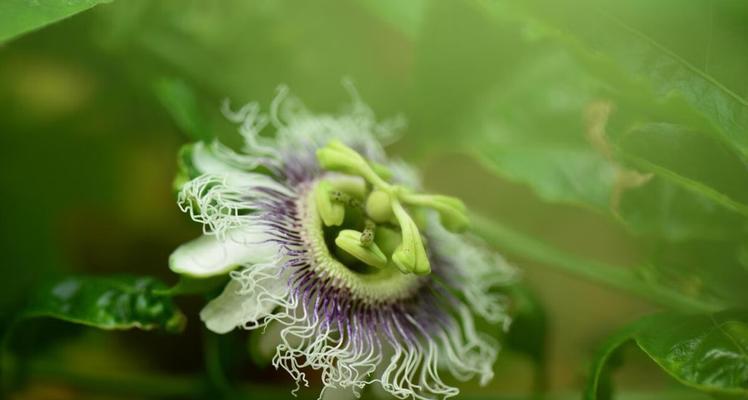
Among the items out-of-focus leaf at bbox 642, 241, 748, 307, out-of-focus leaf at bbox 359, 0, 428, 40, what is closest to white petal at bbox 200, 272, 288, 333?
out-of-focus leaf at bbox 642, 241, 748, 307

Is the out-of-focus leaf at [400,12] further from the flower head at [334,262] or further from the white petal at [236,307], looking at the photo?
the white petal at [236,307]

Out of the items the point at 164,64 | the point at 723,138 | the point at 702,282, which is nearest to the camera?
the point at 723,138

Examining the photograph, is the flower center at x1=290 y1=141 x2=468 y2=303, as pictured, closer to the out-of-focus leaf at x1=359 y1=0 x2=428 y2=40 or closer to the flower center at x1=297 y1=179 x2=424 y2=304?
the flower center at x1=297 y1=179 x2=424 y2=304

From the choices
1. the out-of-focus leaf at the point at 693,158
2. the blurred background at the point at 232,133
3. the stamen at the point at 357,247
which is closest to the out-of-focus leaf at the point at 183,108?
the blurred background at the point at 232,133

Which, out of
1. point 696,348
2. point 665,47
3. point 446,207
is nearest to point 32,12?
point 446,207

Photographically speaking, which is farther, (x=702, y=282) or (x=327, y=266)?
(x=702, y=282)

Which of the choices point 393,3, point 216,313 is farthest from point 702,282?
point 393,3

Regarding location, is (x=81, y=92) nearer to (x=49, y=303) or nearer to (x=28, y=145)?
(x=28, y=145)
